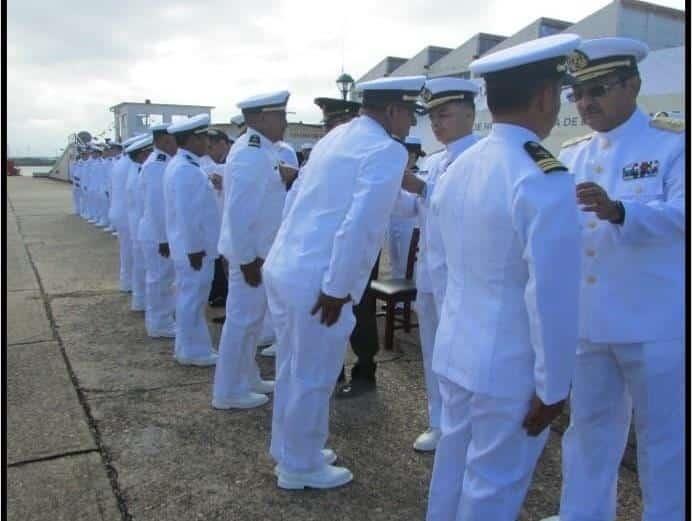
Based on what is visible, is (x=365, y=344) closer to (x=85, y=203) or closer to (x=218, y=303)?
(x=218, y=303)

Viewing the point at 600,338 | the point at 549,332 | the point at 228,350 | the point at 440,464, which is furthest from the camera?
the point at 228,350

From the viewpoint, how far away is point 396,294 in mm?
5109

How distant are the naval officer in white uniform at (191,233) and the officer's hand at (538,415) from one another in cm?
364

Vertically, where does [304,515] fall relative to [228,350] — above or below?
below

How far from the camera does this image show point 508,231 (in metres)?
1.81

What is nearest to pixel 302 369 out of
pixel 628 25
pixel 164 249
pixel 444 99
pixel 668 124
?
pixel 444 99

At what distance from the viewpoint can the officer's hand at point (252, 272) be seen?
402 centimetres

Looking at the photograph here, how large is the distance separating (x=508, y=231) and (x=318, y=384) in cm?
153

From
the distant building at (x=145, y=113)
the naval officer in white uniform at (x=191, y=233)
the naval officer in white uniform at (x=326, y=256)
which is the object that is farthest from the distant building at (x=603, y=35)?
the distant building at (x=145, y=113)

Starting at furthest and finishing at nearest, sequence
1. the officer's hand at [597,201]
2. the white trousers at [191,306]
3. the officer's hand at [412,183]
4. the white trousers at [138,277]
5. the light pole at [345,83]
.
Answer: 1. the light pole at [345,83]
2. the white trousers at [138,277]
3. the white trousers at [191,306]
4. the officer's hand at [412,183]
5. the officer's hand at [597,201]

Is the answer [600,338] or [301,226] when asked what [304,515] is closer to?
[301,226]

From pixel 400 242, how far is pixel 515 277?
4.71 m

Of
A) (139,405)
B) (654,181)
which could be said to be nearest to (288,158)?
(139,405)

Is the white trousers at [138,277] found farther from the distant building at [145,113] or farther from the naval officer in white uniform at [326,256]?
the distant building at [145,113]
